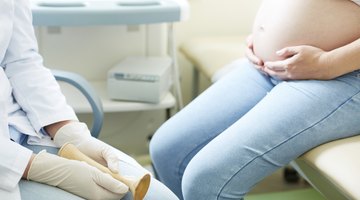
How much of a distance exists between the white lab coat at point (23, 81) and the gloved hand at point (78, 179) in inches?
6.2

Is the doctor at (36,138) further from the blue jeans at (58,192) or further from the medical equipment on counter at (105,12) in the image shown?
the medical equipment on counter at (105,12)

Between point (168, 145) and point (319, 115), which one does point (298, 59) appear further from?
point (168, 145)

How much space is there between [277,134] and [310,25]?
275 mm

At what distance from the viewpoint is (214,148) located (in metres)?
1.32

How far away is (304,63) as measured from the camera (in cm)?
129

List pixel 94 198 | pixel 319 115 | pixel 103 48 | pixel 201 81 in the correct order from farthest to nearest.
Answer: pixel 201 81 < pixel 103 48 < pixel 319 115 < pixel 94 198

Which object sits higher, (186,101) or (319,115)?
(319,115)

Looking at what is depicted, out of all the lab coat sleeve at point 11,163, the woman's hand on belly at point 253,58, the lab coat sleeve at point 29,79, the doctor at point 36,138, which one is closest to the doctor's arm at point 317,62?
the woman's hand on belly at point 253,58

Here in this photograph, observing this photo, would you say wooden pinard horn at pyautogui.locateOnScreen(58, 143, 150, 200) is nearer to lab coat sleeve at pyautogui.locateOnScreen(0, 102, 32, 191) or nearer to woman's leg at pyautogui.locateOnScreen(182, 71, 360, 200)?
lab coat sleeve at pyautogui.locateOnScreen(0, 102, 32, 191)

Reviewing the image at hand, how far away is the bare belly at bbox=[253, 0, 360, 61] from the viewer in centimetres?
128

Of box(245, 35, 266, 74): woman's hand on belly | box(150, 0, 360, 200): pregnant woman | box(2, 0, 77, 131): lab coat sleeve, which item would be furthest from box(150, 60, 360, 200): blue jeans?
box(2, 0, 77, 131): lab coat sleeve

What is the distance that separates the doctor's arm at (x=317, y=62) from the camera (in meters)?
1.25

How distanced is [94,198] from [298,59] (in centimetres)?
56

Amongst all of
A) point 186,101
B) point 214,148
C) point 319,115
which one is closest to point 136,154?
point 186,101
